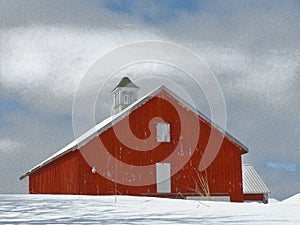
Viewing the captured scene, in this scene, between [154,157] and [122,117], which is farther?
[154,157]

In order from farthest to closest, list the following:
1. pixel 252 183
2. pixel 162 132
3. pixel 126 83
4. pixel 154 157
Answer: pixel 252 183 → pixel 126 83 → pixel 162 132 → pixel 154 157

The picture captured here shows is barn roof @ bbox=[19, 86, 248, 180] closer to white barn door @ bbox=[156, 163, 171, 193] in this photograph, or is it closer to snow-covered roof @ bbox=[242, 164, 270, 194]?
white barn door @ bbox=[156, 163, 171, 193]

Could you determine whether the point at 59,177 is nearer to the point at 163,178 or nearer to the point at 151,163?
the point at 151,163

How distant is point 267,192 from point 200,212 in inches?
1204

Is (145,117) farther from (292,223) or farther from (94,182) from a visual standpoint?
(292,223)

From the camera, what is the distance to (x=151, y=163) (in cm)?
2491

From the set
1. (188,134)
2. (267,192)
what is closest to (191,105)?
(188,134)

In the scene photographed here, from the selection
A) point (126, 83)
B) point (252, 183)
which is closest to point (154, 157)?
point (126, 83)

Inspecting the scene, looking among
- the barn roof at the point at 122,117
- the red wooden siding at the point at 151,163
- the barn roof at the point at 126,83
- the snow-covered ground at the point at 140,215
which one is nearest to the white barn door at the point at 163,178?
the red wooden siding at the point at 151,163

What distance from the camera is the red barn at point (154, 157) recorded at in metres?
23.9

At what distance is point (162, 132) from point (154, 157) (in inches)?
53.4

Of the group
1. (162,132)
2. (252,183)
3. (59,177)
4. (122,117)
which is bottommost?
(252,183)

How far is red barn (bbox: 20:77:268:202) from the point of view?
78.5 feet

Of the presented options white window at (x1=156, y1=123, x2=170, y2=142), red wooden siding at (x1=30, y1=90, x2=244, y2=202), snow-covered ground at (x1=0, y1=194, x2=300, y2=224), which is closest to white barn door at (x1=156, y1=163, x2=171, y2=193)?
red wooden siding at (x1=30, y1=90, x2=244, y2=202)
